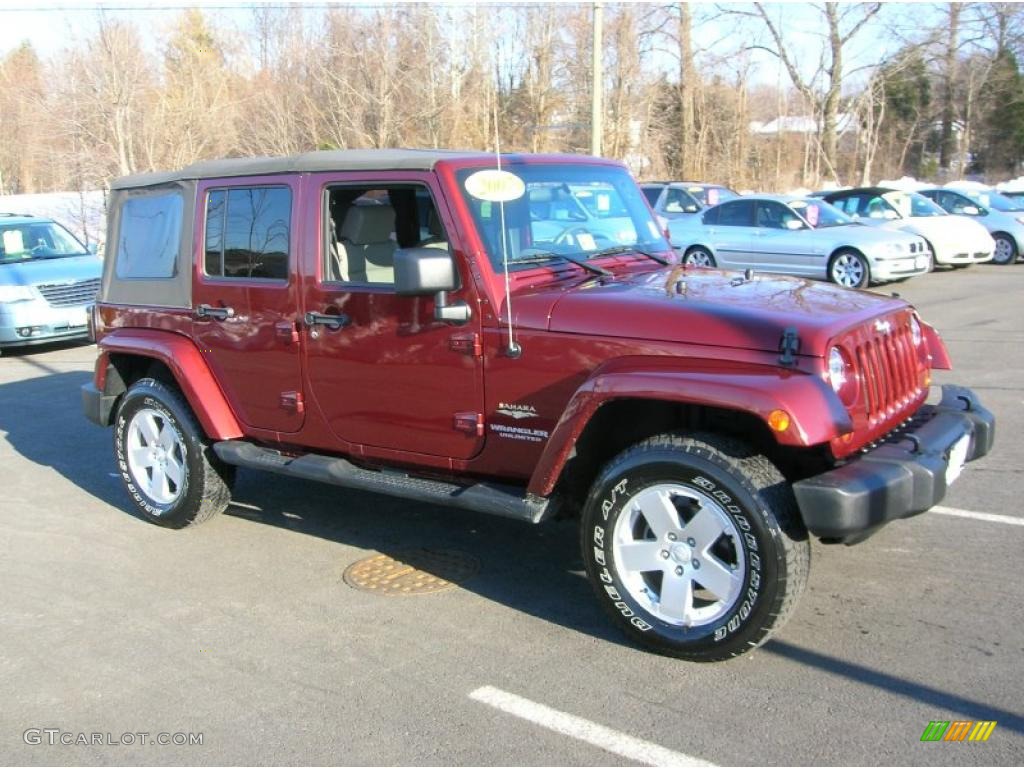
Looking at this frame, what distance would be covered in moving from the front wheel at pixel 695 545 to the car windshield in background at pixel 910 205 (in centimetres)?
1684

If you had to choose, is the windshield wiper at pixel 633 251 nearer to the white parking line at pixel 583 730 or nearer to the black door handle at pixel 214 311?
the black door handle at pixel 214 311

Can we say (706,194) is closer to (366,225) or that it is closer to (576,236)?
(576,236)

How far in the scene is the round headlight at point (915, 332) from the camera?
4458mm

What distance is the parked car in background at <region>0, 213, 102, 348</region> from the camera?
40.5 ft

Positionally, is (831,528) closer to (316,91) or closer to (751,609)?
(751,609)

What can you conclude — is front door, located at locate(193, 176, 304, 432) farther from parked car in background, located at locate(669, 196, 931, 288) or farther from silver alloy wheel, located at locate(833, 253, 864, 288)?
silver alloy wheel, located at locate(833, 253, 864, 288)

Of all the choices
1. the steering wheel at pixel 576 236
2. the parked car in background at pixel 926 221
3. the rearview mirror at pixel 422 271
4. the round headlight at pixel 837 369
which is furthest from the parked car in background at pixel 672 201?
the round headlight at pixel 837 369

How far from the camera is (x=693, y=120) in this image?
3556 cm

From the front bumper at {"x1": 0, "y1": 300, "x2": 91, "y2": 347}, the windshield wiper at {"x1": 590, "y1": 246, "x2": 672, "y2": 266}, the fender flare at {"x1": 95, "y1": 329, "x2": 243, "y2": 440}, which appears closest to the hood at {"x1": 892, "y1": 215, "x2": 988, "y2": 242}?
the front bumper at {"x1": 0, "y1": 300, "x2": 91, "y2": 347}

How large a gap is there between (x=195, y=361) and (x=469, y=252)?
6.65 feet

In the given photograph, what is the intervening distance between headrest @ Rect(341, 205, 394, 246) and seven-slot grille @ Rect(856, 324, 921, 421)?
92.8 inches

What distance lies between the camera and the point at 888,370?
4.09 m

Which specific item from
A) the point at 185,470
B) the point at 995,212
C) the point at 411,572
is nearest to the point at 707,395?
the point at 411,572

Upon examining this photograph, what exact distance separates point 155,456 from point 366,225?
6.91 feet
